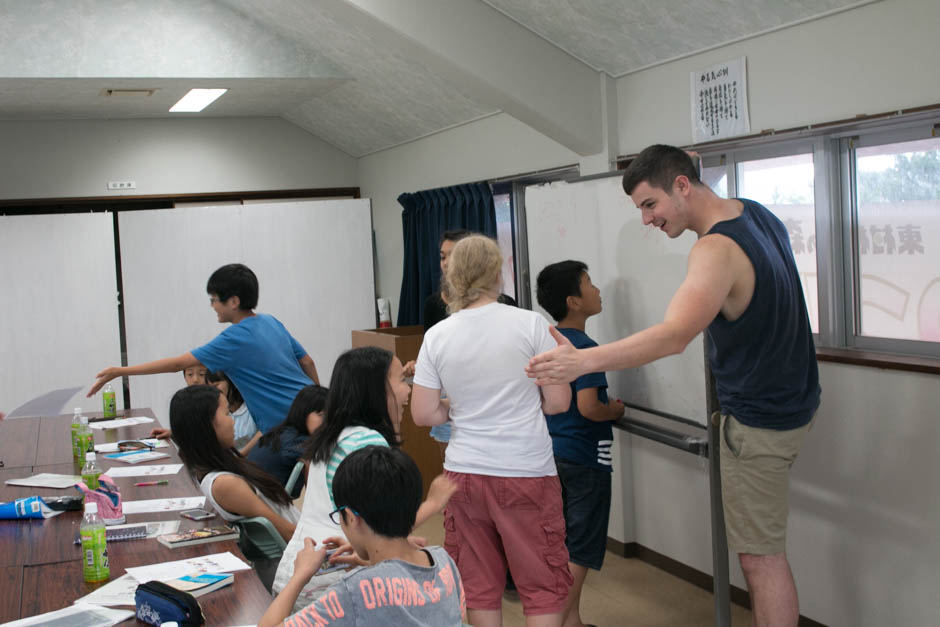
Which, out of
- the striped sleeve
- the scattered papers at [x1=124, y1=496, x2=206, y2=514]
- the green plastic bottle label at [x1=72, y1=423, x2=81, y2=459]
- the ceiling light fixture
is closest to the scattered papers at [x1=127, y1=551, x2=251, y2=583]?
the striped sleeve

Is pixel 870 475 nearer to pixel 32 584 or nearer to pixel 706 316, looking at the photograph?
pixel 706 316

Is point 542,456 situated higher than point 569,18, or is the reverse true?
point 569,18

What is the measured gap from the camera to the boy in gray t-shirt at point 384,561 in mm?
1577

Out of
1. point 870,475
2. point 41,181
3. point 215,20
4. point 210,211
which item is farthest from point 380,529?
point 41,181

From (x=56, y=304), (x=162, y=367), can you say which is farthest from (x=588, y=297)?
(x=56, y=304)

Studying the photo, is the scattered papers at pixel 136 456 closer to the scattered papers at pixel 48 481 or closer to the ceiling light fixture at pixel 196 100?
the scattered papers at pixel 48 481

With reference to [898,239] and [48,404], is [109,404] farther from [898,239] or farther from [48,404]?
[898,239]

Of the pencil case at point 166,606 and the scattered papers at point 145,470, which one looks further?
the scattered papers at point 145,470

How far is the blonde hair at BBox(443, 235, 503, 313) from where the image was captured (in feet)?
7.90

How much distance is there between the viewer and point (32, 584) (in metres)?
2.03

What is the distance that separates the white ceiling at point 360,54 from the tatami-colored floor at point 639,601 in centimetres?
192

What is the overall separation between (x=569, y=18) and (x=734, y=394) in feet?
6.38

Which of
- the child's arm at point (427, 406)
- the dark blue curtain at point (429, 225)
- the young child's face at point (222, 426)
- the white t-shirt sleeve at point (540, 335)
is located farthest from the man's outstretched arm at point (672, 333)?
the dark blue curtain at point (429, 225)

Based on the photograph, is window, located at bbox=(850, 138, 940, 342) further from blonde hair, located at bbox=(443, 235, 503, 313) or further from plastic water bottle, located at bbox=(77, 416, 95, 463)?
plastic water bottle, located at bbox=(77, 416, 95, 463)
